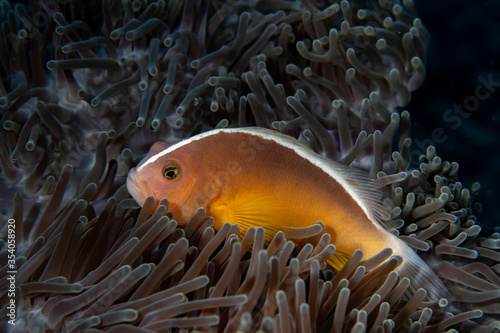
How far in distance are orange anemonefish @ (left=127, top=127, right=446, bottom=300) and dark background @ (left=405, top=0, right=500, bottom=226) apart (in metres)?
1.39

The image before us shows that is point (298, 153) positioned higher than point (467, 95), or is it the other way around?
point (298, 153)

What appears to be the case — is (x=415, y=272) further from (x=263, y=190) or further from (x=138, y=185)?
(x=138, y=185)

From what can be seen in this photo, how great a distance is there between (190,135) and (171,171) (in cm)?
69

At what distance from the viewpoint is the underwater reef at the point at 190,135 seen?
4.43 ft

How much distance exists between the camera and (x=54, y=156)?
2.21 meters

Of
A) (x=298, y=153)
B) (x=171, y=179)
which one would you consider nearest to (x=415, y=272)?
(x=298, y=153)

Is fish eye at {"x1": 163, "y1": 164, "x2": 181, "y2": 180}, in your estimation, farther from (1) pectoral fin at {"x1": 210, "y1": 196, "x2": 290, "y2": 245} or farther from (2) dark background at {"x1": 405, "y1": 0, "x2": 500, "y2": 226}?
(2) dark background at {"x1": 405, "y1": 0, "x2": 500, "y2": 226}

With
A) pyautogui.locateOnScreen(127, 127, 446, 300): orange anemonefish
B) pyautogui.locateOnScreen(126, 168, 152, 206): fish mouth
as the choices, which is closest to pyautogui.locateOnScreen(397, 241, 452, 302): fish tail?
pyautogui.locateOnScreen(127, 127, 446, 300): orange anemonefish

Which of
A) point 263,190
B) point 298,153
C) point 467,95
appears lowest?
point 467,95

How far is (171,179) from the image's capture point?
167 cm

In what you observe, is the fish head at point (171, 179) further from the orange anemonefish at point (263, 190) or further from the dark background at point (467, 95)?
the dark background at point (467, 95)

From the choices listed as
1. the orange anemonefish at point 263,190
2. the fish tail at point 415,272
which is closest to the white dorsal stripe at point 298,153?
the orange anemonefish at point 263,190

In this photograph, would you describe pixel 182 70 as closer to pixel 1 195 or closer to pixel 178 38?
pixel 178 38

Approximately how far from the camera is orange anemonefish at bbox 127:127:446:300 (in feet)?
5.44
